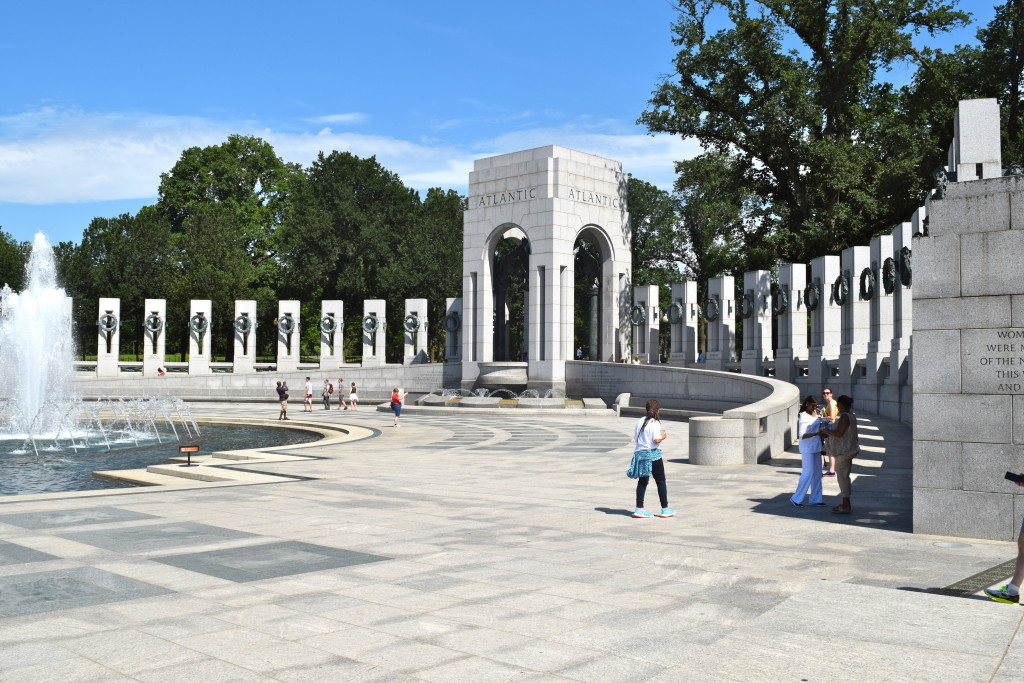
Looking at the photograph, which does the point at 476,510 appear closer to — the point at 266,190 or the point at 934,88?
the point at 934,88

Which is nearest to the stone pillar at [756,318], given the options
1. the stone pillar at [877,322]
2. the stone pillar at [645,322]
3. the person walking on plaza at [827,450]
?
the stone pillar at [645,322]

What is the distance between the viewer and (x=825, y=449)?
13742mm

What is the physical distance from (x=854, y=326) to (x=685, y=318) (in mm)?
11711

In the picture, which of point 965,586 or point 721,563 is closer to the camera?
point 965,586

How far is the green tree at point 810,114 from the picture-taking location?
43.1 meters

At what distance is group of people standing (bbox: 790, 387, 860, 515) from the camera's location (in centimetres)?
1295

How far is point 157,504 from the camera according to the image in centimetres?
1377

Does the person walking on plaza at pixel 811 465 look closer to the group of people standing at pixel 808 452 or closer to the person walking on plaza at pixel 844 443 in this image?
the group of people standing at pixel 808 452

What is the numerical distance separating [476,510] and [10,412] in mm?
28752

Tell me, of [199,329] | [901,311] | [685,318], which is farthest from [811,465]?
[199,329]

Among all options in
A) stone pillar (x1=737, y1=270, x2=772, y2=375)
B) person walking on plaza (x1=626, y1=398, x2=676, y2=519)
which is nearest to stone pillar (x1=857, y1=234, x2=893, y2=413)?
stone pillar (x1=737, y1=270, x2=772, y2=375)

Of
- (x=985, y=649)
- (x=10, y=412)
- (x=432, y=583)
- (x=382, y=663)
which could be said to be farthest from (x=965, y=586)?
(x=10, y=412)

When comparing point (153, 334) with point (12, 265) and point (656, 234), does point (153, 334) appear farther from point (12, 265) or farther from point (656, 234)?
point (656, 234)

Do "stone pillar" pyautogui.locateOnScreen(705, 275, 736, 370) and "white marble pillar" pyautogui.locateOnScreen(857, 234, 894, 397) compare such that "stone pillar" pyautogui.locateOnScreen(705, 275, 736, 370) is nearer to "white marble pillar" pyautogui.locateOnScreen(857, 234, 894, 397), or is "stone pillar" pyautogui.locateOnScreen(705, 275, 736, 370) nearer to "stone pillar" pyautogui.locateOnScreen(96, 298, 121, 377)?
"white marble pillar" pyautogui.locateOnScreen(857, 234, 894, 397)
